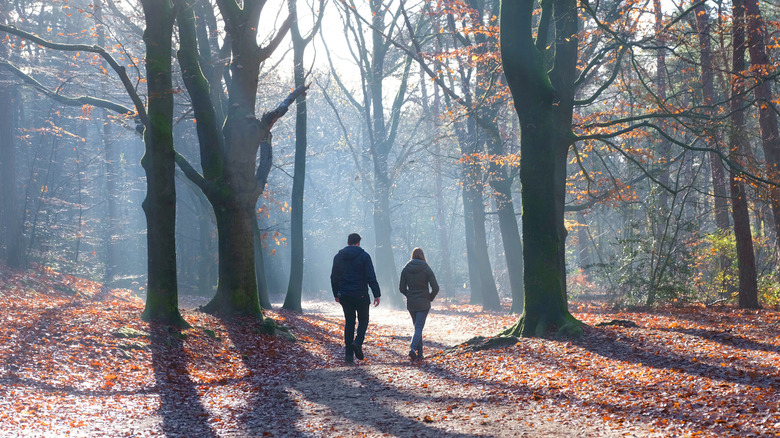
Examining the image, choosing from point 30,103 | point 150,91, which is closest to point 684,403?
point 150,91

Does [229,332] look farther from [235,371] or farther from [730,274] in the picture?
[730,274]

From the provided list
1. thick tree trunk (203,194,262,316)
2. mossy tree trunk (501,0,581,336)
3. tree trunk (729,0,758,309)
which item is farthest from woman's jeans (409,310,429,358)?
tree trunk (729,0,758,309)

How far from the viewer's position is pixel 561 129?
43.1 feet

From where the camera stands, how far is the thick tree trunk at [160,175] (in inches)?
444

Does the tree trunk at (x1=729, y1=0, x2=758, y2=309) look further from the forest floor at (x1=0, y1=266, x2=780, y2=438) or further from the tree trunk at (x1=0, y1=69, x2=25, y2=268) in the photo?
the tree trunk at (x1=0, y1=69, x2=25, y2=268)

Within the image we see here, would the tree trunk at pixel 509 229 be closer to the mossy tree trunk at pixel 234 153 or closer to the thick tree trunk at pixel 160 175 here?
the mossy tree trunk at pixel 234 153

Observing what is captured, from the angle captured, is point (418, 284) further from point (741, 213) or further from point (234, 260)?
point (741, 213)

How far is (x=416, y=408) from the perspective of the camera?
6.91 m

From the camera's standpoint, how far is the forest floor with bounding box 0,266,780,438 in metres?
6.09

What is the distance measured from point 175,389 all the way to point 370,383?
2.61m

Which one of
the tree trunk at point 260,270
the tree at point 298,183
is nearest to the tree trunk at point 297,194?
the tree at point 298,183

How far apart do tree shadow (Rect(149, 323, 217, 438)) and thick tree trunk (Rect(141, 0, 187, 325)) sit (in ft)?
1.98

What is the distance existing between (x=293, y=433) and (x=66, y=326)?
20.0 feet

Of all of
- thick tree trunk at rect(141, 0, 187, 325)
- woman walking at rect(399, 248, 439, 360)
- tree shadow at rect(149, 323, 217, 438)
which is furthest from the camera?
thick tree trunk at rect(141, 0, 187, 325)
